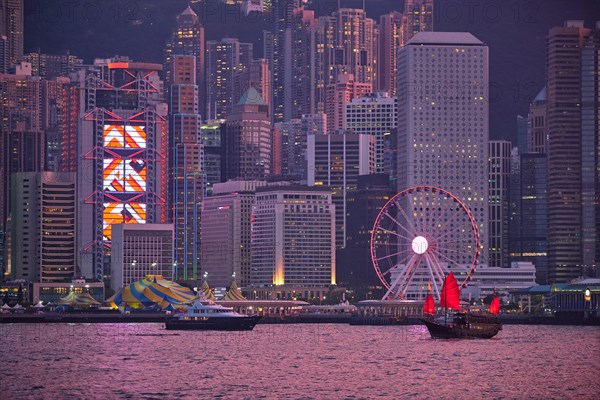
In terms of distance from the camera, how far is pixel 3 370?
505ft

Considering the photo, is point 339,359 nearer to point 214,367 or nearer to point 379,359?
point 379,359

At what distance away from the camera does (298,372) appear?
496 feet

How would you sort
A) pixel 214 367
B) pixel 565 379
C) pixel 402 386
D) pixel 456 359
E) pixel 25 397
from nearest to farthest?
pixel 25 397, pixel 402 386, pixel 565 379, pixel 214 367, pixel 456 359

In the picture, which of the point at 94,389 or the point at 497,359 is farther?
the point at 497,359

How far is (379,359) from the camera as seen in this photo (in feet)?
563

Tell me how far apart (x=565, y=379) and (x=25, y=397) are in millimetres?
50875

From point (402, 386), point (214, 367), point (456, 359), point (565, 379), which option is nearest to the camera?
point (402, 386)

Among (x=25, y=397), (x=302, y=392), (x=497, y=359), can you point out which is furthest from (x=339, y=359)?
(x=25, y=397)

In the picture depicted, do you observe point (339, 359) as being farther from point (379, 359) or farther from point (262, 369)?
point (262, 369)

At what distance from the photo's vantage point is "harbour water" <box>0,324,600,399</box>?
130 metres

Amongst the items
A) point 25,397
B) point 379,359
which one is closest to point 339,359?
point 379,359

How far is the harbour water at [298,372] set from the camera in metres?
130

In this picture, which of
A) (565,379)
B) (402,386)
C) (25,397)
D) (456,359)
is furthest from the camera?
(456,359)

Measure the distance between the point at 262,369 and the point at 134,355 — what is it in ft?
87.3
